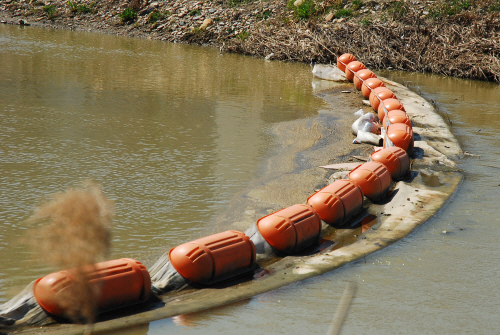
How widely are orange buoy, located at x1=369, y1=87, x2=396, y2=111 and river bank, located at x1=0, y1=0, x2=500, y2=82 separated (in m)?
6.29

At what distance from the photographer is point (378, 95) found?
1095 cm

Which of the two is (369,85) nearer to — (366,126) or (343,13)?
(366,126)

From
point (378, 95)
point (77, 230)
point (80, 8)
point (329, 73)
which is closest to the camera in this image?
point (77, 230)

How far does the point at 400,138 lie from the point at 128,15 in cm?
2203

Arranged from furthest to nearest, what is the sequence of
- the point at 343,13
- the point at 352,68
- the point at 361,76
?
the point at 343,13 → the point at 352,68 → the point at 361,76

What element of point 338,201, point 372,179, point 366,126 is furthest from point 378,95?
point 338,201

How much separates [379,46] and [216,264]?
15.6 metres

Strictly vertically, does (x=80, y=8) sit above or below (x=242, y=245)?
above

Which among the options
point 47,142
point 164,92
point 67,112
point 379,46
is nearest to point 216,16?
point 379,46

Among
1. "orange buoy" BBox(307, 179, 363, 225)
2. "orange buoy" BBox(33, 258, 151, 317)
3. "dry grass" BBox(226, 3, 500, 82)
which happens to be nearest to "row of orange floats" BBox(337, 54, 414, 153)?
"orange buoy" BBox(307, 179, 363, 225)

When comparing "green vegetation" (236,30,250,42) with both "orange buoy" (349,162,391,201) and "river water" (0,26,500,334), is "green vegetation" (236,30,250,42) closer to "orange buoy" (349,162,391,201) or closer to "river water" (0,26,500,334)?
"river water" (0,26,500,334)

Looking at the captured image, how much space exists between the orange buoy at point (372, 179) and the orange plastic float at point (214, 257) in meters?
2.18

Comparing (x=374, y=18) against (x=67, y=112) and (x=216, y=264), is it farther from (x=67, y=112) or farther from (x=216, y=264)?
(x=216, y=264)

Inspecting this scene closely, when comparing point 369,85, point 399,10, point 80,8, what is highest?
point 80,8
